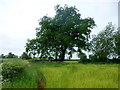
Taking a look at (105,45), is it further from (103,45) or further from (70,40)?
(70,40)

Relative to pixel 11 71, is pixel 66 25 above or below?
above

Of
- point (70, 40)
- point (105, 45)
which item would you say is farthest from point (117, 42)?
point (70, 40)

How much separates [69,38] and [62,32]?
1.86 m

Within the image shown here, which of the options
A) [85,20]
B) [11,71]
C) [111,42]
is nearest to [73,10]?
[85,20]

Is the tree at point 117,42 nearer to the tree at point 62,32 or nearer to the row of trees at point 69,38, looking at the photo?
the row of trees at point 69,38

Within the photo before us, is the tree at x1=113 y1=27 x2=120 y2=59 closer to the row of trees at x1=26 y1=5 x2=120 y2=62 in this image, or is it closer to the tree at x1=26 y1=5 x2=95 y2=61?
the row of trees at x1=26 y1=5 x2=120 y2=62

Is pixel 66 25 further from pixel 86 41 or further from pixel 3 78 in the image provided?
pixel 3 78

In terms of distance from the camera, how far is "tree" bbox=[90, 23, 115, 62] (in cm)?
3147

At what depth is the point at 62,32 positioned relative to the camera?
28812 millimetres

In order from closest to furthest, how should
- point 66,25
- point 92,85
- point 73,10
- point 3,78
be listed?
point 92,85 → point 3,78 → point 66,25 → point 73,10

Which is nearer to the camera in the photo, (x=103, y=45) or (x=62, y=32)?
(x=62, y=32)

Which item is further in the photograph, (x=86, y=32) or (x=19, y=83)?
(x=86, y=32)

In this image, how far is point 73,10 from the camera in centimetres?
3114

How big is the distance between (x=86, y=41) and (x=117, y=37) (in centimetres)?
556
